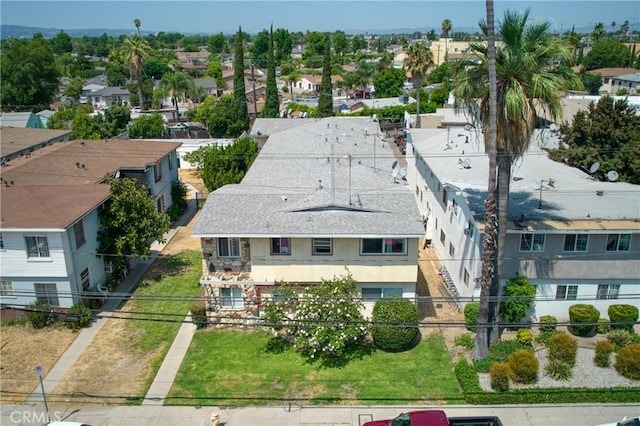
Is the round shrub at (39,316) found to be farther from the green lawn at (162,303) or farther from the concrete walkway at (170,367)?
the concrete walkway at (170,367)

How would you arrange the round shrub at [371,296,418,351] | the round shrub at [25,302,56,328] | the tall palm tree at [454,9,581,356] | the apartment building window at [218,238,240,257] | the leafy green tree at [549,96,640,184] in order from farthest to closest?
the leafy green tree at [549,96,640,184], the round shrub at [25,302,56,328], the apartment building window at [218,238,240,257], the round shrub at [371,296,418,351], the tall palm tree at [454,9,581,356]

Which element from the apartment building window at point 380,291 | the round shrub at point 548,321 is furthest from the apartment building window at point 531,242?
the apartment building window at point 380,291

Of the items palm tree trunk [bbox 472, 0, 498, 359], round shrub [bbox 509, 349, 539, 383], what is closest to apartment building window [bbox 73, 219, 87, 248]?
palm tree trunk [bbox 472, 0, 498, 359]

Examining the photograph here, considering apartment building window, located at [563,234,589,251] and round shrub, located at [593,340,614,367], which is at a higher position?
apartment building window, located at [563,234,589,251]

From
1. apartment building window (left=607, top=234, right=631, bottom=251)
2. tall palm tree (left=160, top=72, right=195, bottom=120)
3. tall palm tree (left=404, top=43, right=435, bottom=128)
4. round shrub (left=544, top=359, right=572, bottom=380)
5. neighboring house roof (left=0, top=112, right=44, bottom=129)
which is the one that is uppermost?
tall palm tree (left=404, top=43, right=435, bottom=128)

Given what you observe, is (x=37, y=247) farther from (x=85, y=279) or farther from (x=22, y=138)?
(x=22, y=138)

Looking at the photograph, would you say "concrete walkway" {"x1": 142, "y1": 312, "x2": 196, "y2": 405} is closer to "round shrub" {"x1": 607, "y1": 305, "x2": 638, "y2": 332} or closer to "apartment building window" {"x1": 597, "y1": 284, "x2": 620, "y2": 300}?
"apartment building window" {"x1": 597, "y1": 284, "x2": 620, "y2": 300}

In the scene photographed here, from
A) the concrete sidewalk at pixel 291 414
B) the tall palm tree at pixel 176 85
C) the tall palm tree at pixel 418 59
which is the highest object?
the tall palm tree at pixel 418 59
